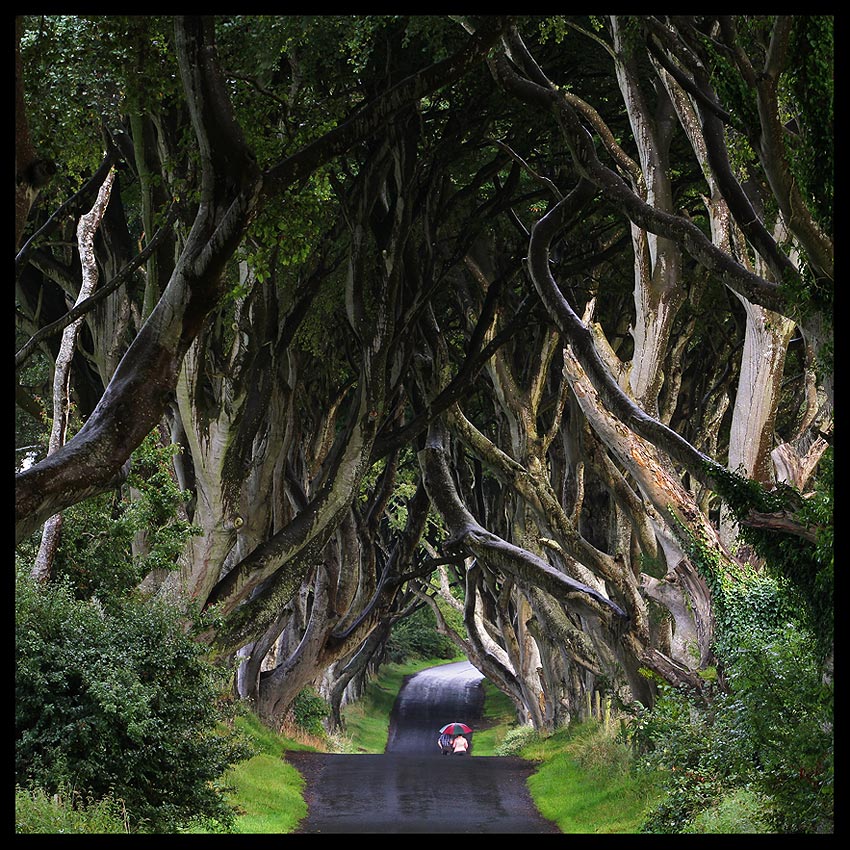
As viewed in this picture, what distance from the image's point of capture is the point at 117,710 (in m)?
8.52

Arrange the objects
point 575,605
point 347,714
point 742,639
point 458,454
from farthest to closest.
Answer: point 347,714 < point 458,454 < point 575,605 < point 742,639

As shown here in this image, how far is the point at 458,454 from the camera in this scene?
938 inches

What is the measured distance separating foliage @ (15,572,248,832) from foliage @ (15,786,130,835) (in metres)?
0.14

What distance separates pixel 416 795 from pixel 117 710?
687 centimetres

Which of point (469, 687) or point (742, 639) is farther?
point (469, 687)

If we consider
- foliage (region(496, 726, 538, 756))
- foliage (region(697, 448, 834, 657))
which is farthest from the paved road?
foliage (region(697, 448, 834, 657))

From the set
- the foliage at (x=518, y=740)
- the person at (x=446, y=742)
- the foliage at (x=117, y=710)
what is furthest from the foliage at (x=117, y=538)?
the person at (x=446, y=742)

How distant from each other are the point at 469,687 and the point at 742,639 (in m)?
39.4

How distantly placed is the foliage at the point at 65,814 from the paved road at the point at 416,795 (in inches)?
141

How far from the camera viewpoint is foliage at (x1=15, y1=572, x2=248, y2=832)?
870 cm

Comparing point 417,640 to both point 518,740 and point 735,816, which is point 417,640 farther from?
point 735,816

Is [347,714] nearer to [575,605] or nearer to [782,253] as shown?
[575,605]

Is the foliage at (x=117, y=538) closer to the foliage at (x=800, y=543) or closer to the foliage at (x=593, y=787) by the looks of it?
the foliage at (x=593, y=787)
